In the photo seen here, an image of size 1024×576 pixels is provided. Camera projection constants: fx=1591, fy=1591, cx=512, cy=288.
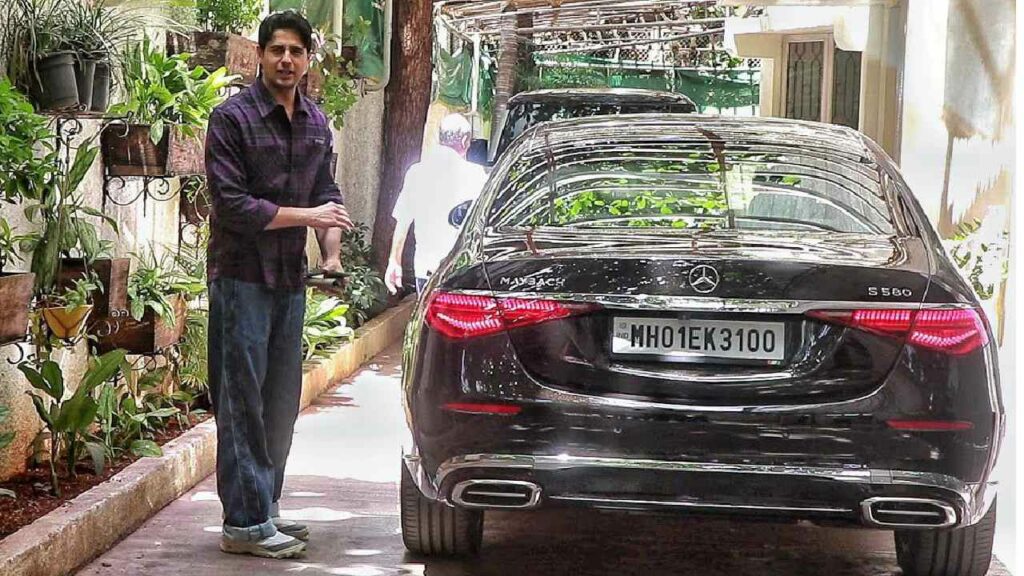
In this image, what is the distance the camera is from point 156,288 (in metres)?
7.08

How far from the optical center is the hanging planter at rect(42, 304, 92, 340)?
6.04 meters

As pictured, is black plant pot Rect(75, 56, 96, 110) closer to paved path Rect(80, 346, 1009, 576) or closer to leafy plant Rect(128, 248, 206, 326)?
leafy plant Rect(128, 248, 206, 326)

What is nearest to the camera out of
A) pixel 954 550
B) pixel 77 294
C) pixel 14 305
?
pixel 14 305

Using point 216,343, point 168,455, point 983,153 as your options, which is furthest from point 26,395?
point 983,153

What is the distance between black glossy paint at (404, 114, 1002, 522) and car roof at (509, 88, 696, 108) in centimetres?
932

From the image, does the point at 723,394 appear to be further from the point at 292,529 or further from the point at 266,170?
the point at 292,529

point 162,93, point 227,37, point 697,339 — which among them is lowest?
point 697,339

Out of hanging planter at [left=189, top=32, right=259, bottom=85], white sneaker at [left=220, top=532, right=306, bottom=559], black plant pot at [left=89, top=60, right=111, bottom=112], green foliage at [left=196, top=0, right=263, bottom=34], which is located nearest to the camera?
white sneaker at [left=220, top=532, right=306, bottom=559]

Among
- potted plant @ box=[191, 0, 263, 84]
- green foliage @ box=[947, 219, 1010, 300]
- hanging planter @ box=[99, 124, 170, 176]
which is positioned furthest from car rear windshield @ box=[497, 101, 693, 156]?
hanging planter @ box=[99, 124, 170, 176]

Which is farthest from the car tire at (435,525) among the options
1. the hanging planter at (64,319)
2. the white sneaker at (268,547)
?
the hanging planter at (64,319)

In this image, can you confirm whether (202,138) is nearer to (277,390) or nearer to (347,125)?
(277,390)

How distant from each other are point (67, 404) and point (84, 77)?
1262 mm

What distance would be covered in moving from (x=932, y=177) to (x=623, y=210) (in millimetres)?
6044

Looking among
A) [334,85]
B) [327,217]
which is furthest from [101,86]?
[334,85]
